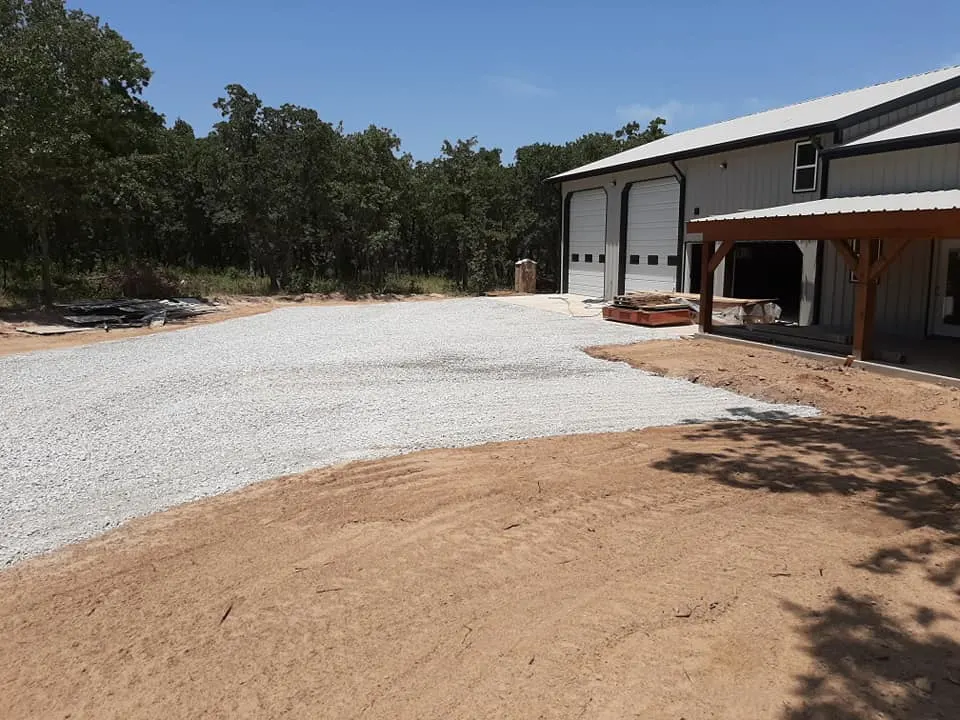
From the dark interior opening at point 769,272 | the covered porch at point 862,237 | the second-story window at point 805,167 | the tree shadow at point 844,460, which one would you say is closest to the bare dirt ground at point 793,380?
the tree shadow at point 844,460

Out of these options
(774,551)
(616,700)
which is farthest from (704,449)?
(616,700)

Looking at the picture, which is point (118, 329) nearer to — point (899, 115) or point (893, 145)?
point (893, 145)

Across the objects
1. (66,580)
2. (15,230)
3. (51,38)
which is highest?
(51,38)

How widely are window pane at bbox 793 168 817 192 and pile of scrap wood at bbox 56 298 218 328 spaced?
52.8 ft

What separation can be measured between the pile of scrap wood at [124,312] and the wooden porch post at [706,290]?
1345 cm

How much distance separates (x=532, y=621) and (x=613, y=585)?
22.9 inches

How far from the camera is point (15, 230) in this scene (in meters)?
26.4

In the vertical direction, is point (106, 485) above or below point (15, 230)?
below

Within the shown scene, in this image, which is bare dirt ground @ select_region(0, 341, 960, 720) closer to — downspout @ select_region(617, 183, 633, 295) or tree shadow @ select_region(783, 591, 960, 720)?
tree shadow @ select_region(783, 591, 960, 720)

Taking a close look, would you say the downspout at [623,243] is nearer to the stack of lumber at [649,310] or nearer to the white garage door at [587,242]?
the white garage door at [587,242]

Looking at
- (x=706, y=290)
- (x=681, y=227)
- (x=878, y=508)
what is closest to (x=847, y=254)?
(x=706, y=290)

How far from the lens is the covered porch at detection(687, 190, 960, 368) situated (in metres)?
10.4

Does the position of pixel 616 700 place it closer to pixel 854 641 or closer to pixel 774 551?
pixel 854 641

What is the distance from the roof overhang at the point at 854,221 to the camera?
33.0 ft
